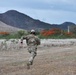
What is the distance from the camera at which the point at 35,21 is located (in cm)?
15450

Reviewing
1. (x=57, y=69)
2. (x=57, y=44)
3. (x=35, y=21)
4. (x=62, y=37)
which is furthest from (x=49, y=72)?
(x=35, y=21)

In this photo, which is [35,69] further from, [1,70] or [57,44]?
[57,44]

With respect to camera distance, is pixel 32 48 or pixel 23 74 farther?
pixel 32 48

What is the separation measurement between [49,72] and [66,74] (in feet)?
3.50

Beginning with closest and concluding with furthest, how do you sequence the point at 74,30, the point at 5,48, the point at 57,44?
1. the point at 5,48
2. the point at 57,44
3. the point at 74,30

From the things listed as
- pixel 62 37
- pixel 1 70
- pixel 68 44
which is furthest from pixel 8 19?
pixel 1 70

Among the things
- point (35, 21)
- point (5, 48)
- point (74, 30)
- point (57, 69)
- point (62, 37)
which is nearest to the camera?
point (57, 69)

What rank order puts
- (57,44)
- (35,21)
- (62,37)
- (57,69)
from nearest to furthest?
(57,69) → (57,44) → (62,37) → (35,21)

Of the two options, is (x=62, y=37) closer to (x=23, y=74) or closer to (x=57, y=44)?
(x=57, y=44)

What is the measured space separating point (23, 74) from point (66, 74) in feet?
6.06

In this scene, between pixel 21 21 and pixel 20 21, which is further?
pixel 21 21

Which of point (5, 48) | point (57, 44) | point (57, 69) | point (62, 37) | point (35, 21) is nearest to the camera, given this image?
point (57, 69)

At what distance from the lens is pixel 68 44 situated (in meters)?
44.5

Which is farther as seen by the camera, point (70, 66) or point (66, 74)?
point (70, 66)
